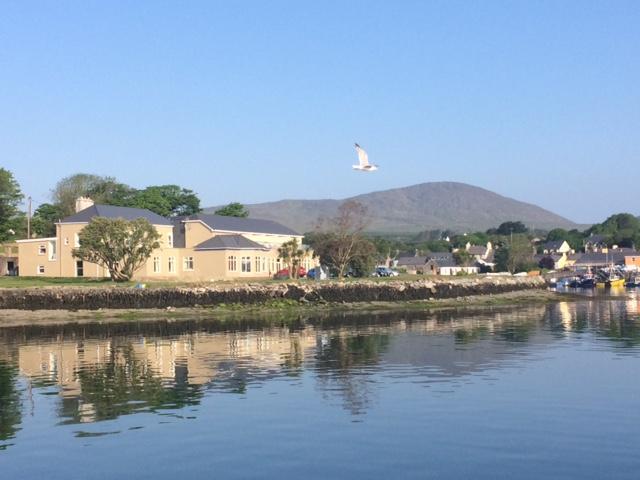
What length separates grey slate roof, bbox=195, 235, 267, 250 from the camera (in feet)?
243

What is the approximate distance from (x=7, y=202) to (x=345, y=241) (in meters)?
32.3

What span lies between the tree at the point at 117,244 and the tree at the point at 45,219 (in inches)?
1662

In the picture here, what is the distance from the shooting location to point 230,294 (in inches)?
2399

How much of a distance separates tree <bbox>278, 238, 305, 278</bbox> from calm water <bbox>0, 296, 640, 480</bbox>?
127 feet

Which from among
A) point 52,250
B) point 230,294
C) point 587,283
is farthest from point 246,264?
point 587,283

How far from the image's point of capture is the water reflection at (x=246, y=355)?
2342cm

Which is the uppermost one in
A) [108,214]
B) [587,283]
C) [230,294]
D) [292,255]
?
[108,214]

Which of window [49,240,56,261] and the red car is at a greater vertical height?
window [49,240,56,261]

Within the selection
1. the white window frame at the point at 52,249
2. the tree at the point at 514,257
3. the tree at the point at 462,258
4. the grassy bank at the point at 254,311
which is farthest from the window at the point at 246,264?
the tree at the point at 462,258

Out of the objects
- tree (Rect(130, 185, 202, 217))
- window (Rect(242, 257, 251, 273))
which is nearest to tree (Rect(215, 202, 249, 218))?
tree (Rect(130, 185, 202, 217))

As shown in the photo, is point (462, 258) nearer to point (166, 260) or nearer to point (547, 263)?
point (547, 263)

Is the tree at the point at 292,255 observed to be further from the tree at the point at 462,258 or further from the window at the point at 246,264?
the tree at the point at 462,258

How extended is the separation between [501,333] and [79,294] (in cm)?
2822

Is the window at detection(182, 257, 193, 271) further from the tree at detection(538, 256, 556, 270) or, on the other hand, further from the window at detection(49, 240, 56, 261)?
the tree at detection(538, 256, 556, 270)
